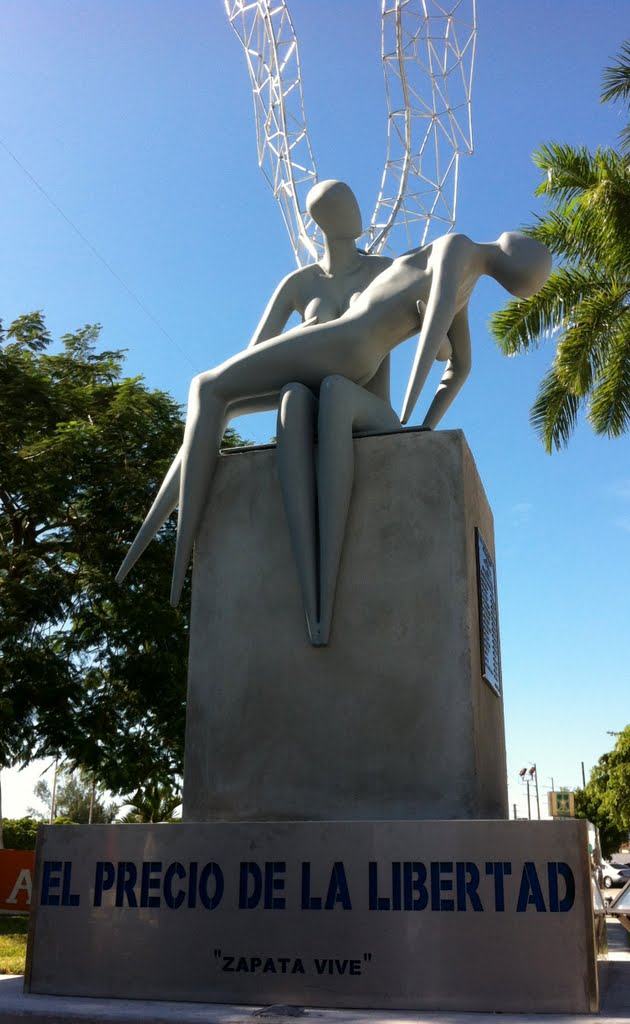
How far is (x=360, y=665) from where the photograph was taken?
4996 mm

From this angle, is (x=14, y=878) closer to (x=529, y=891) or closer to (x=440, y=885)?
(x=440, y=885)

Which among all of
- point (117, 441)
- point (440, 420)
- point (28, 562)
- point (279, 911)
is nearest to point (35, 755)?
point (28, 562)

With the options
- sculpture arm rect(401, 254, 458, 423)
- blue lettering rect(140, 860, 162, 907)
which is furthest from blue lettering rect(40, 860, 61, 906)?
sculpture arm rect(401, 254, 458, 423)

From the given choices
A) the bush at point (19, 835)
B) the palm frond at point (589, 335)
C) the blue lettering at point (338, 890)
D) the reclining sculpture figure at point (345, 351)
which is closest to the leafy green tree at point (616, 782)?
the bush at point (19, 835)

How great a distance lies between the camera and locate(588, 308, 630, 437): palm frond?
588 inches

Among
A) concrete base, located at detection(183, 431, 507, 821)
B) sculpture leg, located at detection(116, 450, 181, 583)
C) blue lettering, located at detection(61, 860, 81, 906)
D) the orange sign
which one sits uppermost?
sculpture leg, located at detection(116, 450, 181, 583)

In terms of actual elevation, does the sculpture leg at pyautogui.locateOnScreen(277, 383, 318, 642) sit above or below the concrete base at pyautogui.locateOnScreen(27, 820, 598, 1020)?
above

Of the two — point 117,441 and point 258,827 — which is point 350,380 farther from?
point 117,441

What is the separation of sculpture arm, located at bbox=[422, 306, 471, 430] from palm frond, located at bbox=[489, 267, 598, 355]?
29.4 feet

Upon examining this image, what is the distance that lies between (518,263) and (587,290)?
9916 mm

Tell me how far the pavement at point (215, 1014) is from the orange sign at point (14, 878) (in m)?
15.3

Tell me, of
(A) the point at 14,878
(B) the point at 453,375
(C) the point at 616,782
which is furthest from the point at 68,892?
(C) the point at 616,782

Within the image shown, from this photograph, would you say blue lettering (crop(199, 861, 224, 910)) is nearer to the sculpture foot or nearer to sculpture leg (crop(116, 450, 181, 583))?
the sculpture foot

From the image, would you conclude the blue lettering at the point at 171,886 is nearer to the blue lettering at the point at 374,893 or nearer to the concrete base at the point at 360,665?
the concrete base at the point at 360,665
